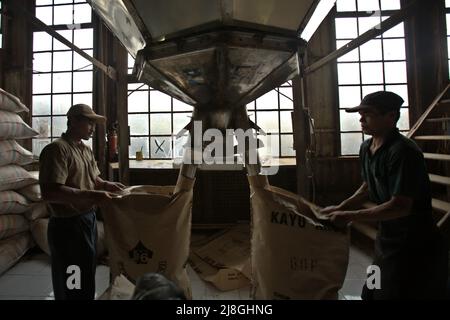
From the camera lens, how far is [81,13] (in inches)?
139

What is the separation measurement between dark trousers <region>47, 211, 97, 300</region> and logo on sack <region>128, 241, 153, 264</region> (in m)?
0.48

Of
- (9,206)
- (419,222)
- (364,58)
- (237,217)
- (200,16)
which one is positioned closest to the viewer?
(200,16)

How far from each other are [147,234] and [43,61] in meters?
3.55

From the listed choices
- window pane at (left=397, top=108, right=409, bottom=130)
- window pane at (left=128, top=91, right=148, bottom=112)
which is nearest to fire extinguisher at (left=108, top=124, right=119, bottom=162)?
window pane at (left=128, top=91, right=148, bottom=112)

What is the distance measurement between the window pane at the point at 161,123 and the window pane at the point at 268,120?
1103 millimetres

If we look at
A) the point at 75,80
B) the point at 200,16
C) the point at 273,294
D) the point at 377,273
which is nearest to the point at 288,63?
the point at 200,16

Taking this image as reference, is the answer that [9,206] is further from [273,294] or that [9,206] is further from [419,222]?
[419,222]

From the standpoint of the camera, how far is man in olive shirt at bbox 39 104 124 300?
3.98 ft

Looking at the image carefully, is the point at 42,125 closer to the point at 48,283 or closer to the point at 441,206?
the point at 48,283

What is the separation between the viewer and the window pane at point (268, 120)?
11.3 ft

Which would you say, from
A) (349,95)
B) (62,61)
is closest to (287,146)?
(349,95)

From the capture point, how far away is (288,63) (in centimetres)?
87

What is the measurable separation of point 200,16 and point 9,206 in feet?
7.55

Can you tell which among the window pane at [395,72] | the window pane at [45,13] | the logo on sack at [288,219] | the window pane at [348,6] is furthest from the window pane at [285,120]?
the window pane at [45,13]
